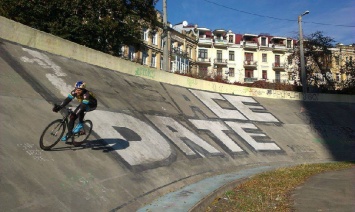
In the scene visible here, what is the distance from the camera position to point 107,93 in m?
14.3

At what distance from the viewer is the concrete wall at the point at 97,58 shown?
44.0 ft

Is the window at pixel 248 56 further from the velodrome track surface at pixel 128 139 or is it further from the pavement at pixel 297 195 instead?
the pavement at pixel 297 195

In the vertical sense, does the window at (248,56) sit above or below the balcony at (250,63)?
above

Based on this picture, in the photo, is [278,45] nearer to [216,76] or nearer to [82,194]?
[216,76]

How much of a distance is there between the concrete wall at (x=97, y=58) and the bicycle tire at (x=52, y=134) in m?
7.53

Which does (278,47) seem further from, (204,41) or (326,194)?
(326,194)

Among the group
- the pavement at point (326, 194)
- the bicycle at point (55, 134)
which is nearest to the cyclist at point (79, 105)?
the bicycle at point (55, 134)

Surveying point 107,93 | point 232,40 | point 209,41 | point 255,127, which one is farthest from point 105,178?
point 232,40

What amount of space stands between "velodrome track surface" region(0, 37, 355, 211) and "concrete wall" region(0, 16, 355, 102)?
1.77 ft

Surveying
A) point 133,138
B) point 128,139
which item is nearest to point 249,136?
point 133,138

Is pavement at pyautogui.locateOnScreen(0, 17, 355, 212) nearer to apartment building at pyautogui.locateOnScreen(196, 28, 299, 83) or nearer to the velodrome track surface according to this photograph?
the velodrome track surface

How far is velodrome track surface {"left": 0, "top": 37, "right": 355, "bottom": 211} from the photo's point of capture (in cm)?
635

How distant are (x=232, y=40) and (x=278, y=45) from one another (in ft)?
38.4

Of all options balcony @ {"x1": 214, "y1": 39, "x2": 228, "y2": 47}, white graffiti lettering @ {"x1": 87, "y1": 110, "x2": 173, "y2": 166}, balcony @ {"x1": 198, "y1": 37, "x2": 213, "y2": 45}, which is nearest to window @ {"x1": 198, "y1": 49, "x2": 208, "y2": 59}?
balcony @ {"x1": 198, "y1": 37, "x2": 213, "y2": 45}
